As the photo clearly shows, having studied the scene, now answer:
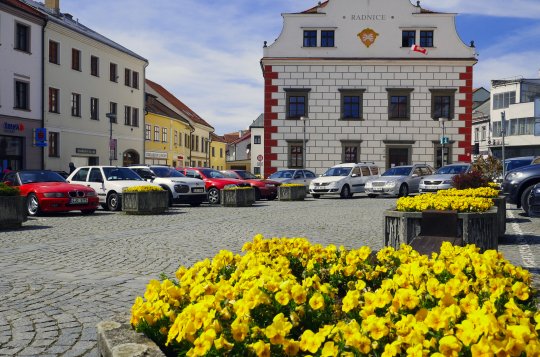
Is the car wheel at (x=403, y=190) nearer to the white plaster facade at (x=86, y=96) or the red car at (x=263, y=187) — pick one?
the red car at (x=263, y=187)

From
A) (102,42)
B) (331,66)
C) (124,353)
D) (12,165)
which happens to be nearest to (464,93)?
(331,66)

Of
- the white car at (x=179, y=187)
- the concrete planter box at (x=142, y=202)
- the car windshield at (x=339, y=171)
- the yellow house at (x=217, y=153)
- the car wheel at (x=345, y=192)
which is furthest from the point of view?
the yellow house at (x=217, y=153)

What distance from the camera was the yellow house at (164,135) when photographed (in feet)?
177

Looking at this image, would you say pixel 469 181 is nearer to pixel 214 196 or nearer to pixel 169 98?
pixel 214 196

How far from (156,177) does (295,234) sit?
1217cm

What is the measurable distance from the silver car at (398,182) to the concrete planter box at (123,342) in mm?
27491

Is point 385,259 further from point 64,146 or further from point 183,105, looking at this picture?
point 183,105

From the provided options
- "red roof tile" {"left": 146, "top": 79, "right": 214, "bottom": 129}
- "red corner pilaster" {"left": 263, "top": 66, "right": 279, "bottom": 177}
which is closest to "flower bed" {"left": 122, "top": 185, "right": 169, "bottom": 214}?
"red corner pilaster" {"left": 263, "top": 66, "right": 279, "bottom": 177}

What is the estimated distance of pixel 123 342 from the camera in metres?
2.92

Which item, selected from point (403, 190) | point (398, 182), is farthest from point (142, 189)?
point (403, 190)

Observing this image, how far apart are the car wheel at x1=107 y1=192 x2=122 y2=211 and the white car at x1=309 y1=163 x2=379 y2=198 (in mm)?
12863

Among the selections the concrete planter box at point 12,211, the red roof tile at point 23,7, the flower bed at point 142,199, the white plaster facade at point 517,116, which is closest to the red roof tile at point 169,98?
the red roof tile at point 23,7

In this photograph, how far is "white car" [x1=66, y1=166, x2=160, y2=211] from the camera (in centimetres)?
2083

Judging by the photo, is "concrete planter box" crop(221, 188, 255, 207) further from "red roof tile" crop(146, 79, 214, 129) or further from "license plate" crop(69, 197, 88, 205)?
"red roof tile" crop(146, 79, 214, 129)
